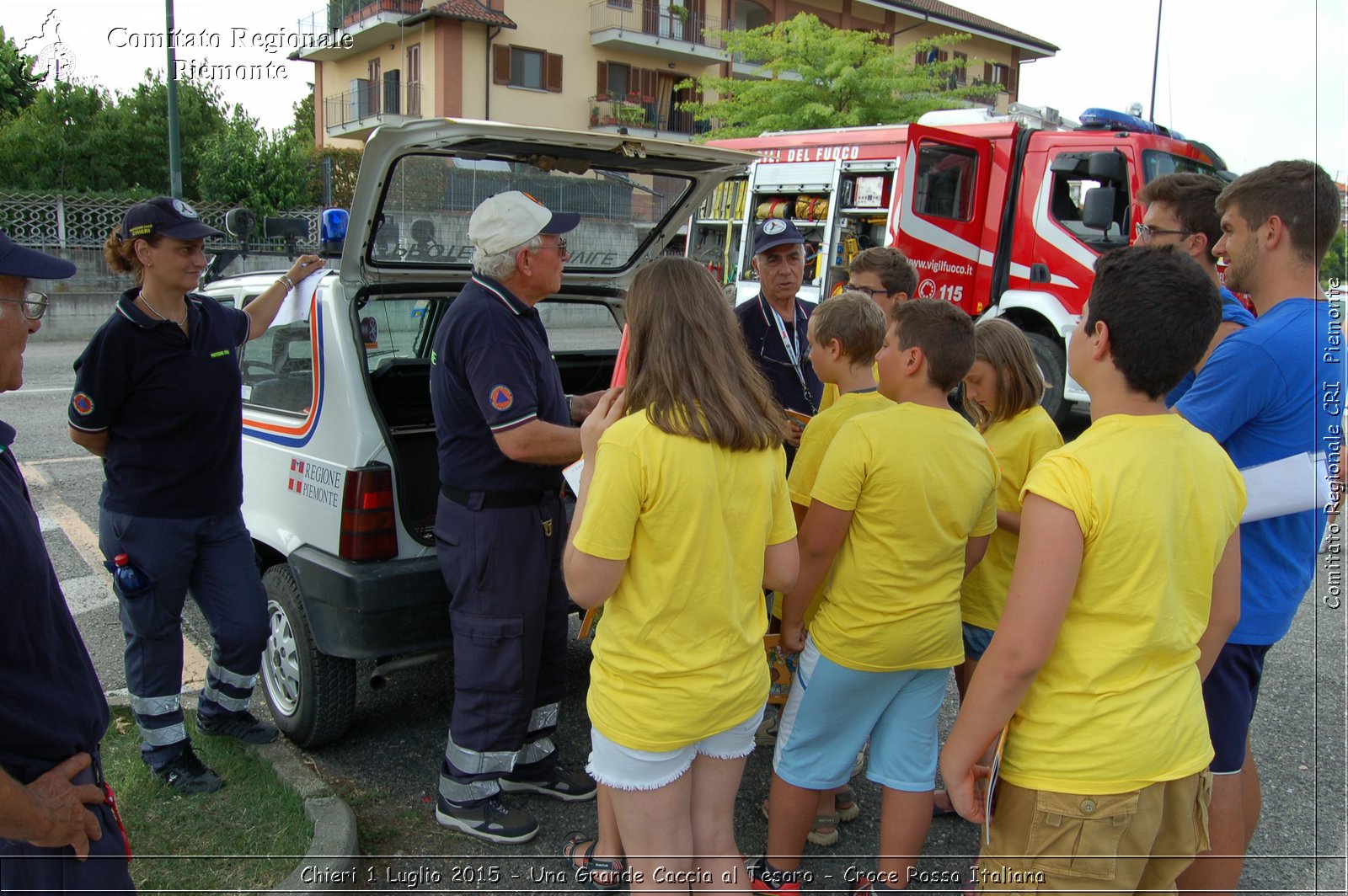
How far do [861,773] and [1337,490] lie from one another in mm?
1750

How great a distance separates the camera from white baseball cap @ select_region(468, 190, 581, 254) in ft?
8.94

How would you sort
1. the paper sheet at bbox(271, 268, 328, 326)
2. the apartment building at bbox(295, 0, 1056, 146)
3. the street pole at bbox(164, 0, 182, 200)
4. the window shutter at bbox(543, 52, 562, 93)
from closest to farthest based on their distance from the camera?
the paper sheet at bbox(271, 268, 328, 326), the street pole at bbox(164, 0, 182, 200), the apartment building at bbox(295, 0, 1056, 146), the window shutter at bbox(543, 52, 562, 93)

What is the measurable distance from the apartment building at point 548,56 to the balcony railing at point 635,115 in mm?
57

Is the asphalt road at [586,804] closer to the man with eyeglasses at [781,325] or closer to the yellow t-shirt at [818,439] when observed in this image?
the yellow t-shirt at [818,439]

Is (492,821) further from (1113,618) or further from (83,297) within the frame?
(83,297)

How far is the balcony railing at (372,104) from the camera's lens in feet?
91.7

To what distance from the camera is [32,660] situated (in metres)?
1.60

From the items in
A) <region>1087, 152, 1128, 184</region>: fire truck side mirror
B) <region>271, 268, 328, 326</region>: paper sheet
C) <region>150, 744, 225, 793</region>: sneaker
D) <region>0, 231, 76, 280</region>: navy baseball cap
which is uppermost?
<region>1087, 152, 1128, 184</region>: fire truck side mirror

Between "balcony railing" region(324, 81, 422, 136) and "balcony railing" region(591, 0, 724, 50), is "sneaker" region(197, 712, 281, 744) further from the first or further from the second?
"balcony railing" region(591, 0, 724, 50)

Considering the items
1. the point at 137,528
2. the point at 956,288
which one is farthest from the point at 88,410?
the point at 956,288

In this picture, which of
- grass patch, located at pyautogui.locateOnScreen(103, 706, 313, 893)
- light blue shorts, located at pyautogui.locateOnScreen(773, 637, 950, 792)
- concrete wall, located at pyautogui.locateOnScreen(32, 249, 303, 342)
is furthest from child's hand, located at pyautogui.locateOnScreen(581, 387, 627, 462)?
concrete wall, located at pyautogui.locateOnScreen(32, 249, 303, 342)

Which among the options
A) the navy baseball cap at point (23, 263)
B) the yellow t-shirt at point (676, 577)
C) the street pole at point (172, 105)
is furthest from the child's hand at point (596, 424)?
the street pole at point (172, 105)

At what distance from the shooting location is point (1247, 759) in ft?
8.20

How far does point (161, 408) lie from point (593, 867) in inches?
76.2
